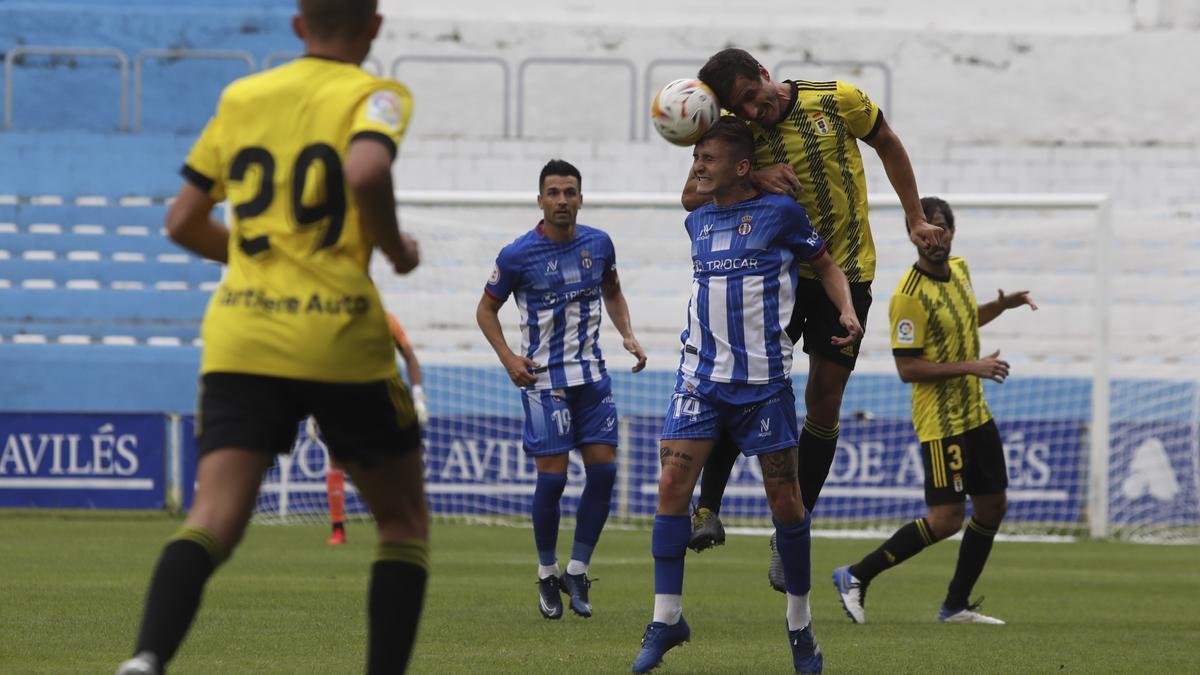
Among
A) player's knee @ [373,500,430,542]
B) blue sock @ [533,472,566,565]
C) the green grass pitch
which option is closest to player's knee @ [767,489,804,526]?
the green grass pitch

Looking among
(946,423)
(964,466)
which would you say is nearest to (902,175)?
(946,423)

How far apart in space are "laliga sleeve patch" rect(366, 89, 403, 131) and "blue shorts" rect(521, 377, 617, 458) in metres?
5.29

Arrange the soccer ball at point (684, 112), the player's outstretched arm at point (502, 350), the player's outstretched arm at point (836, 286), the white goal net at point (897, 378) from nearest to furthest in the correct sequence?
the soccer ball at point (684, 112)
the player's outstretched arm at point (836, 286)
the player's outstretched arm at point (502, 350)
the white goal net at point (897, 378)

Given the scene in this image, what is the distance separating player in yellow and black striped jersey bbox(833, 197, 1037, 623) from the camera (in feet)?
28.6

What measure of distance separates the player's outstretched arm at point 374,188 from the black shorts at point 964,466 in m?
5.56

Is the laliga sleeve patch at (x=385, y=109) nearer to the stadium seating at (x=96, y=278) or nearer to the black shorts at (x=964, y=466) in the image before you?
the black shorts at (x=964, y=466)

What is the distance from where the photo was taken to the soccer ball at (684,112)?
6137mm

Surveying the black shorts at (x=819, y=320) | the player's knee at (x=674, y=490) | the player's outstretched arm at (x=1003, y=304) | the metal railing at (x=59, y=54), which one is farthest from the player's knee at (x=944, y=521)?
the metal railing at (x=59, y=54)

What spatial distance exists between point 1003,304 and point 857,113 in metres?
3.11

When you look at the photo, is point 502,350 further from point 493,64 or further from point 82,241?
point 493,64

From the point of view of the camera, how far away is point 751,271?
20.4ft

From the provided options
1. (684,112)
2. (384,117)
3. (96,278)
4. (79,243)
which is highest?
(79,243)

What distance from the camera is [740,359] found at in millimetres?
6125

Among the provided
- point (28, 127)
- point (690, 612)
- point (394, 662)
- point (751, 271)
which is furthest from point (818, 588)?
point (28, 127)
